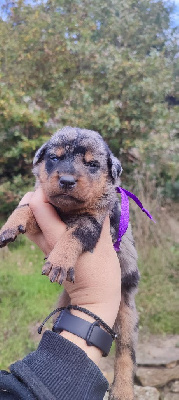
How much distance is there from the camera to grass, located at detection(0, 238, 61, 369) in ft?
16.3

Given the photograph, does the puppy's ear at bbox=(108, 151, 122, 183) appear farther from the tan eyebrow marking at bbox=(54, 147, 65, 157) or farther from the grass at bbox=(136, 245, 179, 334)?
the grass at bbox=(136, 245, 179, 334)

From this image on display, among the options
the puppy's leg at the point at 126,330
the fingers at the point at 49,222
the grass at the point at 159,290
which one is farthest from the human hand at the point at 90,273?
the grass at the point at 159,290

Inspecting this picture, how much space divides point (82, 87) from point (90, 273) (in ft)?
22.3

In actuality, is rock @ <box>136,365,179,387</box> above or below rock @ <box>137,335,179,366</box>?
below

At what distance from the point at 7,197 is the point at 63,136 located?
17.1 ft

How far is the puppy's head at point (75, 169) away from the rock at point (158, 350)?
9.16 ft

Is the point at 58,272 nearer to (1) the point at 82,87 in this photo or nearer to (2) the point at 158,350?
(2) the point at 158,350

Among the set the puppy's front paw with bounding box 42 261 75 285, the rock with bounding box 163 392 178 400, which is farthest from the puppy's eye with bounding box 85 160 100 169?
the rock with bounding box 163 392 178 400

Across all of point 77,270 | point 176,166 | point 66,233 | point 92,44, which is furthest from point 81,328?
point 92,44

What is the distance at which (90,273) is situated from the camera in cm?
230

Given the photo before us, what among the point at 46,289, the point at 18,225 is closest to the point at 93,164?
the point at 18,225

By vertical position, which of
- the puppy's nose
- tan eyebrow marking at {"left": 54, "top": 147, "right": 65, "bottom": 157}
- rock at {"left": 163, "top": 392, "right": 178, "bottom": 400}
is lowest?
rock at {"left": 163, "top": 392, "right": 178, "bottom": 400}

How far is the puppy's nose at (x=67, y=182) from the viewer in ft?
7.95

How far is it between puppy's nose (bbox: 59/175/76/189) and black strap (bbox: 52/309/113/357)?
777 mm
